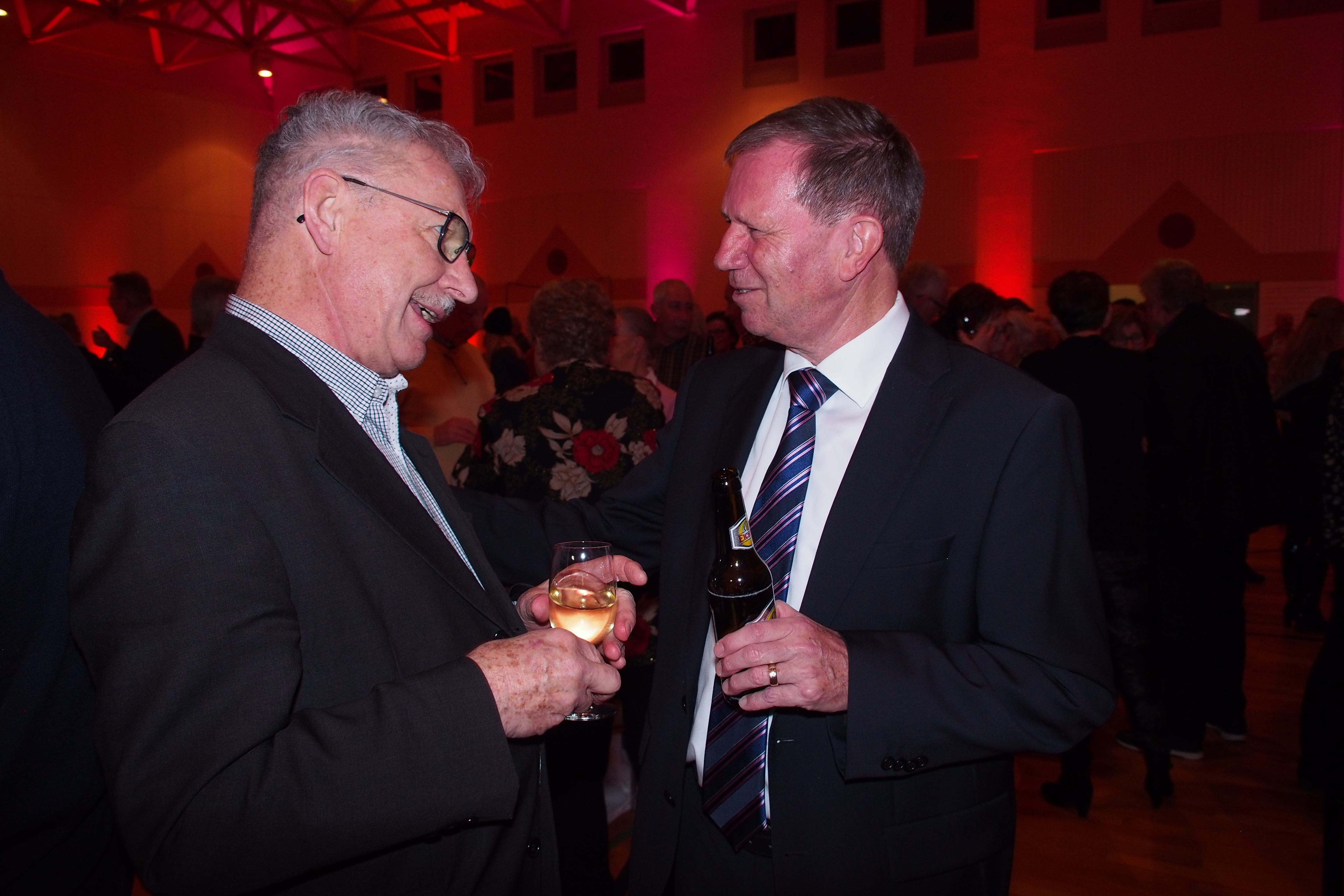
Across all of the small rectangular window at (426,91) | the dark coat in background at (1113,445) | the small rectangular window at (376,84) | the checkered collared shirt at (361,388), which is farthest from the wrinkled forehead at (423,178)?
the small rectangular window at (376,84)

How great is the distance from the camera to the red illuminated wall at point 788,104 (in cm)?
1091

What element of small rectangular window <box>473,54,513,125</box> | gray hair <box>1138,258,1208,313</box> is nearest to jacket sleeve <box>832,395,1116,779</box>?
gray hair <box>1138,258,1208,313</box>

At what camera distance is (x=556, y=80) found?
15414 mm

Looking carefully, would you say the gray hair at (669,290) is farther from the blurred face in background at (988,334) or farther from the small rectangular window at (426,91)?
the small rectangular window at (426,91)

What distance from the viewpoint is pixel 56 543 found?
4.78ft

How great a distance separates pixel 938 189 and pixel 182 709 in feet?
42.2

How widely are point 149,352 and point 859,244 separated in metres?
5.57

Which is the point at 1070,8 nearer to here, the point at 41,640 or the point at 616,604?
the point at 616,604

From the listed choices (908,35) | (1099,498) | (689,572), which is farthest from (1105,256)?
(689,572)

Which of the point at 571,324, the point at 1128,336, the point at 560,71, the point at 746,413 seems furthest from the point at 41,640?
the point at 560,71

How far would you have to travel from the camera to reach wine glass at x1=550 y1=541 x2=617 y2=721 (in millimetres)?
1457

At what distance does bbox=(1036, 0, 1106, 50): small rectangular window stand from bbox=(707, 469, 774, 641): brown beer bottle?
499 inches

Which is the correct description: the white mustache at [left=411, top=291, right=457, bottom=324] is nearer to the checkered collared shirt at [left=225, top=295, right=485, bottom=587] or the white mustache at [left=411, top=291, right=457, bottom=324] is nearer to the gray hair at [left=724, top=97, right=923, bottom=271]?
the checkered collared shirt at [left=225, top=295, right=485, bottom=587]

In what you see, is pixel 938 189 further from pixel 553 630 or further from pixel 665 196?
pixel 553 630
